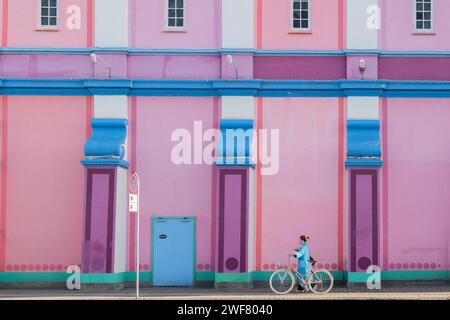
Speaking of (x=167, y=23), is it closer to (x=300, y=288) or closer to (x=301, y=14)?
(x=301, y=14)

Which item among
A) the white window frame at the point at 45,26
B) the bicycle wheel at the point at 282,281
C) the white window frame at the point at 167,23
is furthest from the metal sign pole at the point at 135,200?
the white window frame at the point at 45,26

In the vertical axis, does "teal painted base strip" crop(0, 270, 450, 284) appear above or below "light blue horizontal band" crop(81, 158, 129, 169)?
below

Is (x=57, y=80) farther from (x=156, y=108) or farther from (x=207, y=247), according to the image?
(x=207, y=247)

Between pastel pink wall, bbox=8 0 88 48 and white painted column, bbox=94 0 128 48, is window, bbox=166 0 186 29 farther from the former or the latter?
pastel pink wall, bbox=8 0 88 48

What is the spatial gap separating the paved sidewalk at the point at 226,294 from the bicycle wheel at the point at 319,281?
8.7 inches

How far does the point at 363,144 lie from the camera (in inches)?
1107

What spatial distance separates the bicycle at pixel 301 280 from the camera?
89.1 feet

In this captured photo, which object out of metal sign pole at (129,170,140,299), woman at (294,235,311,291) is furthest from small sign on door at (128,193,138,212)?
woman at (294,235,311,291)

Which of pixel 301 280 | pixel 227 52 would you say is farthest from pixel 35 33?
pixel 301 280

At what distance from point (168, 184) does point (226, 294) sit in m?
3.56

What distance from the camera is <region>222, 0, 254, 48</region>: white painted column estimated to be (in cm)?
2872

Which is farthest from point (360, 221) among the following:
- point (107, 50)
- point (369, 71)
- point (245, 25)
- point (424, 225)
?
point (107, 50)

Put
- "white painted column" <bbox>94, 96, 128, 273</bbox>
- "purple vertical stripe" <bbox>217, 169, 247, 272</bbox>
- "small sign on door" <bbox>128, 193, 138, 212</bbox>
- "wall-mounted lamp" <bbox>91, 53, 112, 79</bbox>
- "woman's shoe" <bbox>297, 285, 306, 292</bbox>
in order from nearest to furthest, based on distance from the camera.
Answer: "small sign on door" <bbox>128, 193, 138, 212</bbox> < "woman's shoe" <bbox>297, 285, 306, 292</bbox> < "purple vertical stripe" <bbox>217, 169, 247, 272</bbox> < "white painted column" <bbox>94, 96, 128, 273</bbox> < "wall-mounted lamp" <bbox>91, 53, 112, 79</bbox>

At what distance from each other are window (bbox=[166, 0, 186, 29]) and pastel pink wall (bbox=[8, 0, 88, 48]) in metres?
2.26
